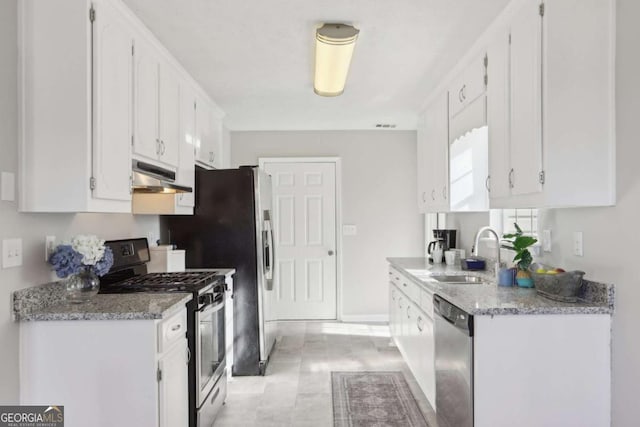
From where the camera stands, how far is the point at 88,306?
204 cm

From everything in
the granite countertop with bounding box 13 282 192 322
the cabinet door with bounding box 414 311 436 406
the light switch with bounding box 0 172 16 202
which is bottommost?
the cabinet door with bounding box 414 311 436 406

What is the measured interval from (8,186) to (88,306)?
624 millimetres

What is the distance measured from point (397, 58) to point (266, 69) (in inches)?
37.4

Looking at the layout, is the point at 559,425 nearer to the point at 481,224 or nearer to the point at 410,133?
the point at 481,224

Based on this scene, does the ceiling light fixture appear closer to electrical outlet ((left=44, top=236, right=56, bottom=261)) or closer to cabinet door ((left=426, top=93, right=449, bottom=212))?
cabinet door ((left=426, top=93, right=449, bottom=212))

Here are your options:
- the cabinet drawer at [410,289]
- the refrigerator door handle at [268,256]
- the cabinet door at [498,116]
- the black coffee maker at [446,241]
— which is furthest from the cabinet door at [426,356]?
the refrigerator door handle at [268,256]

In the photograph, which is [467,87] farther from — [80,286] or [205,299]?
[80,286]

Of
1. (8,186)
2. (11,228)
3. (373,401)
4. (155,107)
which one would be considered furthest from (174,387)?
(155,107)

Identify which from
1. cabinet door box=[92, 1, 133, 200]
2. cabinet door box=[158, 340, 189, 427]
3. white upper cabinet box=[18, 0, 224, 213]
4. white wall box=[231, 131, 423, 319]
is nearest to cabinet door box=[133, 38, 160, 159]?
cabinet door box=[92, 1, 133, 200]

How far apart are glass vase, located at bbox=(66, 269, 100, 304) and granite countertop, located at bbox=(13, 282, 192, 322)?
4cm

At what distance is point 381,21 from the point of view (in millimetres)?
2459

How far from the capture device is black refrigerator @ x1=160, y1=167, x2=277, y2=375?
3572mm

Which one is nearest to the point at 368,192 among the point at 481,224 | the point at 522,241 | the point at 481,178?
the point at 481,224

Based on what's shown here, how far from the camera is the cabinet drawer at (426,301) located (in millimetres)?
2766
